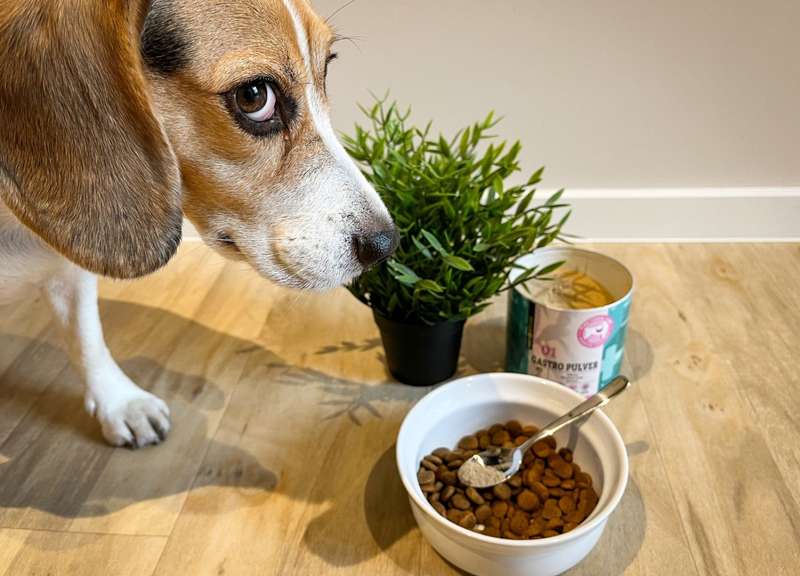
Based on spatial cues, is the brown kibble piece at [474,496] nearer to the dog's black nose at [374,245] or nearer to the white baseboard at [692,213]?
the dog's black nose at [374,245]

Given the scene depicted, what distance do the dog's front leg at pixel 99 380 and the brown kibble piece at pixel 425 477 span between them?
1.59 ft

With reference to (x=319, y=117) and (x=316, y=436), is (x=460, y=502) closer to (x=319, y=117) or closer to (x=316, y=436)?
(x=316, y=436)

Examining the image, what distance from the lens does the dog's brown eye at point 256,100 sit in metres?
0.89

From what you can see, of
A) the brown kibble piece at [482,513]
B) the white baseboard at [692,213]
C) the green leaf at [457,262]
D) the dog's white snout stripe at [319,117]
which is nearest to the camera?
the dog's white snout stripe at [319,117]

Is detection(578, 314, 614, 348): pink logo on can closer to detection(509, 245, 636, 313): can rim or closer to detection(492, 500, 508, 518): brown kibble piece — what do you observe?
detection(509, 245, 636, 313): can rim

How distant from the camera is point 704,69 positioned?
5.37ft

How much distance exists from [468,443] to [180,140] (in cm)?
63

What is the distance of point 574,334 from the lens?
1.23 metres

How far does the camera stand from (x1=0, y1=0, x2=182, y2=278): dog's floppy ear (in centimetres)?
79

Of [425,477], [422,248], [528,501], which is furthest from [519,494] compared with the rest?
[422,248]

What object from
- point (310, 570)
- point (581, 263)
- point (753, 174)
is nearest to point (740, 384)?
point (581, 263)

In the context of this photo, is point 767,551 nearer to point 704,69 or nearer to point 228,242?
point 228,242

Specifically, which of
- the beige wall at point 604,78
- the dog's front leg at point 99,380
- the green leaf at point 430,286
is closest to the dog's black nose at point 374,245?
the green leaf at point 430,286

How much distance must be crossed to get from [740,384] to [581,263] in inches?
14.2
